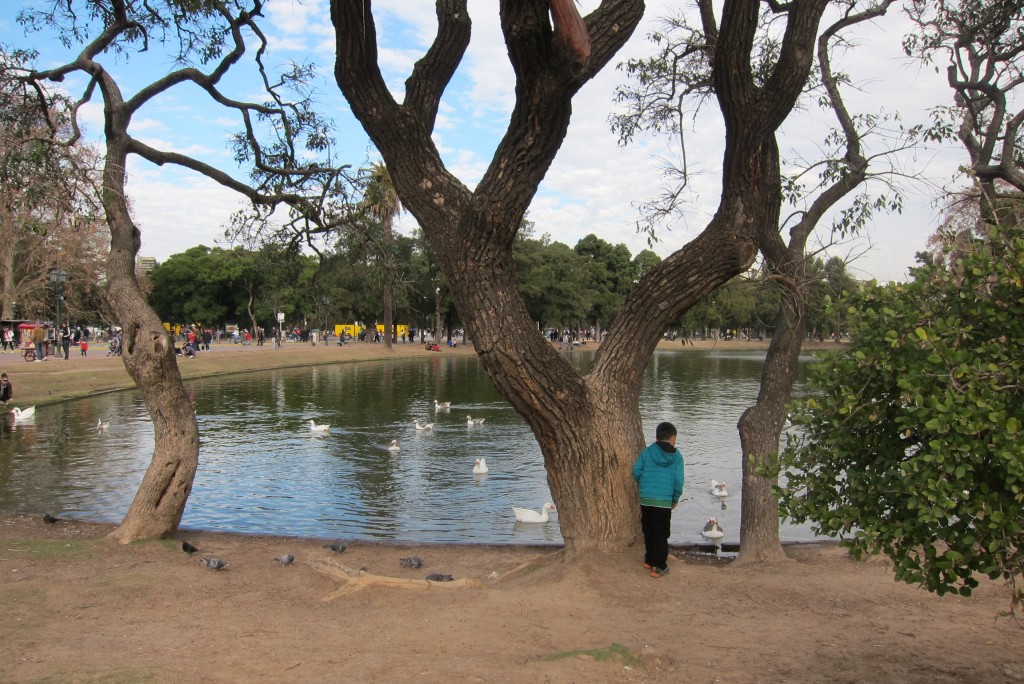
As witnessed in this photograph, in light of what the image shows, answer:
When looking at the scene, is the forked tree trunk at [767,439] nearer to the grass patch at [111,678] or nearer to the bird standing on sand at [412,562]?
the bird standing on sand at [412,562]

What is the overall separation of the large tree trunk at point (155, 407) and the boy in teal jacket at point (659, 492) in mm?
5560

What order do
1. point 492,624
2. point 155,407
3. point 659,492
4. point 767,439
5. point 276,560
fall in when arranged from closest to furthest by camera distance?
point 492,624 → point 659,492 → point 767,439 → point 276,560 → point 155,407

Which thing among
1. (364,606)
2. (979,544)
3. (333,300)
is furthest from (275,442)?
(333,300)

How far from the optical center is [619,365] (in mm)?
7680

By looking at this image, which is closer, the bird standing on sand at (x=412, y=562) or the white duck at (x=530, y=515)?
the bird standing on sand at (x=412, y=562)

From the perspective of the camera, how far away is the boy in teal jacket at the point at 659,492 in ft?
24.4

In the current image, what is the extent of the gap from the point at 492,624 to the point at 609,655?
1216 millimetres

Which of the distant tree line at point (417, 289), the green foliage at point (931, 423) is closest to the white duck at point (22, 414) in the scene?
the distant tree line at point (417, 289)

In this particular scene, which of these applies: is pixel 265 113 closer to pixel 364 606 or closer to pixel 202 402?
pixel 364 606

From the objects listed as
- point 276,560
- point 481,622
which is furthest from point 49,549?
point 481,622

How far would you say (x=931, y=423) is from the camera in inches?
145

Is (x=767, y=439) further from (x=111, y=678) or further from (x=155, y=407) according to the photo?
(x=155, y=407)

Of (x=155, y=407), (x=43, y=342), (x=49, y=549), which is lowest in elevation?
(x=49, y=549)

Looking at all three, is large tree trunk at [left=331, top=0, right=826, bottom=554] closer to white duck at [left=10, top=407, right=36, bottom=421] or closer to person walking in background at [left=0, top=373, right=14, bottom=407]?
white duck at [left=10, top=407, right=36, bottom=421]
